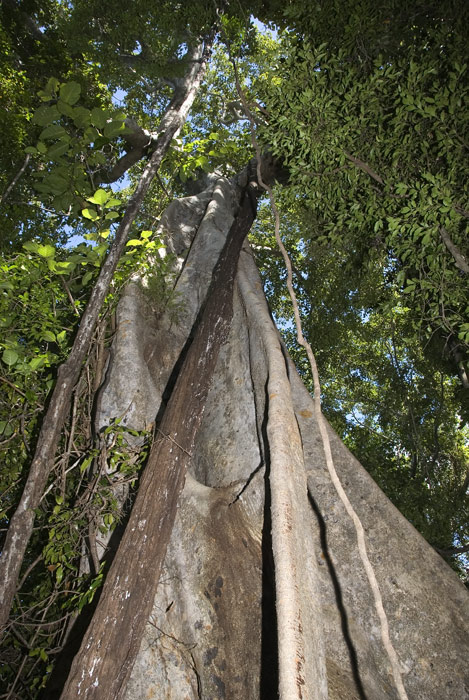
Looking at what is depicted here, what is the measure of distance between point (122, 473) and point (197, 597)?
2.78ft

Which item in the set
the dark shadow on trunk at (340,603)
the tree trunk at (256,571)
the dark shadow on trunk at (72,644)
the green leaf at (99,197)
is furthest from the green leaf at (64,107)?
the dark shadow on trunk at (340,603)

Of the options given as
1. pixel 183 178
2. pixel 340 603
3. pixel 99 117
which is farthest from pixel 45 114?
pixel 340 603

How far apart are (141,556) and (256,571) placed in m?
0.88

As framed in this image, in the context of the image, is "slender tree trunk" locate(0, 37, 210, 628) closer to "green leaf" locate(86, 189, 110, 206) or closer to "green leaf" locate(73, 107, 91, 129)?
"green leaf" locate(86, 189, 110, 206)

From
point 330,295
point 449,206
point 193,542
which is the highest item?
point 330,295

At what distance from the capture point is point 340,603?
2584 millimetres

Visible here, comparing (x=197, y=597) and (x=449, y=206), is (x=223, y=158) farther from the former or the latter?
(x=197, y=597)

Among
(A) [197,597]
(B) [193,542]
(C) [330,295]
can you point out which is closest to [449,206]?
(B) [193,542]

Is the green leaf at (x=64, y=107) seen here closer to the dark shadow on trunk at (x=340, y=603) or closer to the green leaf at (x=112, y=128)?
the green leaf at (x=112, y=128)

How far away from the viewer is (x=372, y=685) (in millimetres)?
2279

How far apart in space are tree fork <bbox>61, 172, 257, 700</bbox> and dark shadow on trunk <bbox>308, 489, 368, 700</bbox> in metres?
1.08

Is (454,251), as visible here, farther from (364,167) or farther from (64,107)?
(64,107)

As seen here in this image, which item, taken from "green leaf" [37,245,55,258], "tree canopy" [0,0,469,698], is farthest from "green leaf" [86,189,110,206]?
"green leaf" [37,245,55,258]

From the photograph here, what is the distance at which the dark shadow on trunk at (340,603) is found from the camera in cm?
229
